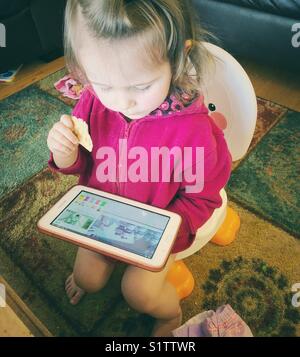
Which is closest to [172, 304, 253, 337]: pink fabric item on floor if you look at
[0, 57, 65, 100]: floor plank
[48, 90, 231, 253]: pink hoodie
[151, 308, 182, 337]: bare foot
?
[151, 308, 182, 337]: bare foot

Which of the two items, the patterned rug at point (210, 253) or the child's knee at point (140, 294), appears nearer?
the child's knee at point (140, 294)

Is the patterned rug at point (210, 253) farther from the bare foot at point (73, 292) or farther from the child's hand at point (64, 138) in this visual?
the child's hand at point (64, 138)

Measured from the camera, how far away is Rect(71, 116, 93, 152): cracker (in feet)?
1.82

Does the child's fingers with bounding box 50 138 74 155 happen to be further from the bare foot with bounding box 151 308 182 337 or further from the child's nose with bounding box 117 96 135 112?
the bare foot with bounding box 151 308 182 337

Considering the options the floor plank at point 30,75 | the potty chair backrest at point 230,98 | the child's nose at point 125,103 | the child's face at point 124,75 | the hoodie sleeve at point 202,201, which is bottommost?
the floor plank at point 30,75

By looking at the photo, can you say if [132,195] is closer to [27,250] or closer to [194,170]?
[194,170]

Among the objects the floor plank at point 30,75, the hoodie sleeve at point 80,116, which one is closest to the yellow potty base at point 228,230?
the hoodie sleeve at point 80,116

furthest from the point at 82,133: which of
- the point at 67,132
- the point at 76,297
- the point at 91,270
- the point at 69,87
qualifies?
the point at 69,87

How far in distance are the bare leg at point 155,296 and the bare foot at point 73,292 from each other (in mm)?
144

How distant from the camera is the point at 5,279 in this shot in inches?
29.9

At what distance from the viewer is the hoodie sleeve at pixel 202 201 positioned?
0.58m

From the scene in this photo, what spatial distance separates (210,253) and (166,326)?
0.69 ft

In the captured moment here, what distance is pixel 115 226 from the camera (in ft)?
1.85
